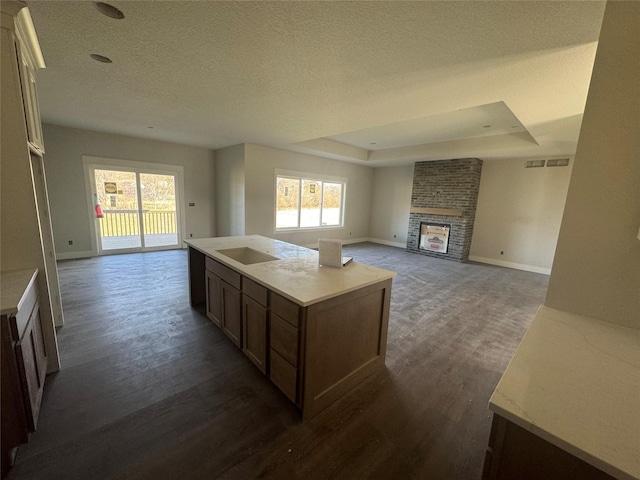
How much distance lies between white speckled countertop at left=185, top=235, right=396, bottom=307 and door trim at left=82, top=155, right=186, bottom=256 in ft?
13.6

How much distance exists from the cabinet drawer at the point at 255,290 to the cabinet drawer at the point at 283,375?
0.38m

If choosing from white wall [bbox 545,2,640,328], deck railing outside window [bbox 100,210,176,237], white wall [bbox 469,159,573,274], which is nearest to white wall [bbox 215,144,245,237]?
deck railing outside window [bbox 100,210,176,237]

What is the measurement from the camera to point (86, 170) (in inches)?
199

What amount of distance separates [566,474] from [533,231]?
6.49 meters

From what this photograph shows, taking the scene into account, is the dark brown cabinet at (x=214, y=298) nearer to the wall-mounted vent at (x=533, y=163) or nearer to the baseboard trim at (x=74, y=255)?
the baseboard trim at (x=74, y=255)

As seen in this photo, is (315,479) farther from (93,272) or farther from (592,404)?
(93,272)

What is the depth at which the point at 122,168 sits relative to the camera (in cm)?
543

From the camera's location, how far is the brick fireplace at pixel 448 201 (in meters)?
6.14

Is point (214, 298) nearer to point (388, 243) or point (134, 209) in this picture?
point (134, 209)

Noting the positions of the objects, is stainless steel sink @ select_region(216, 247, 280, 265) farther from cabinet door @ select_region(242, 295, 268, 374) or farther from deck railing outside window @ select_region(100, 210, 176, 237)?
deck railing outside window @ select_region(100, 210, 176, 237)

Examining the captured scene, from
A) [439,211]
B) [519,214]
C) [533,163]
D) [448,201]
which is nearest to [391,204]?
[439,211]

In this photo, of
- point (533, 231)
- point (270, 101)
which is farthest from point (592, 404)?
point (533, 231)

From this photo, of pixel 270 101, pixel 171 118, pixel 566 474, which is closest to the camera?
pixel 566 474

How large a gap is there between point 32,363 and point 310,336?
5.57 feet
